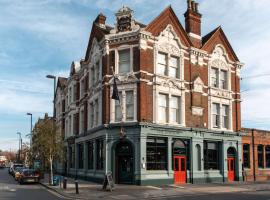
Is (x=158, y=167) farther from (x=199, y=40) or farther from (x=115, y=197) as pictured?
(x=199, y=40)

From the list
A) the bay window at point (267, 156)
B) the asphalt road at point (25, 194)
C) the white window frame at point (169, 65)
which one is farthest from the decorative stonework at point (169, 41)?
the bay window at point (267, 156)

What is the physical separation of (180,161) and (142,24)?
12.8 m

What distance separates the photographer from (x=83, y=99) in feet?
132

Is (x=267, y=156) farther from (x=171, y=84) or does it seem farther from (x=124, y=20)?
(x=124, y=20)

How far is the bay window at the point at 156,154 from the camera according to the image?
30695 mm

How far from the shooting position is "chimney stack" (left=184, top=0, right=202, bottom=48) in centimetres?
3612

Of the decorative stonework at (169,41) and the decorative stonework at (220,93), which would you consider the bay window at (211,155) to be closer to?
the decorative stonework at (220,93)

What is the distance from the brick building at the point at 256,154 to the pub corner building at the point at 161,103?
2690 mm

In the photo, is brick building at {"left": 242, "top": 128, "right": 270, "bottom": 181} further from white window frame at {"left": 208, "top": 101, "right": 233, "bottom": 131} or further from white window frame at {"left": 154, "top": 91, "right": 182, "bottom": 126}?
white window frame at {"left": 154, "top": 91, "right": 182, "bottom": 126}

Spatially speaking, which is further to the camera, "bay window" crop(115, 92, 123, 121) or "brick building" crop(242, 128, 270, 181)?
"brick building" crop(242, 128, 270, 181)

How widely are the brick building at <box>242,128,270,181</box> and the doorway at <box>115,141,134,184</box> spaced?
14.3m

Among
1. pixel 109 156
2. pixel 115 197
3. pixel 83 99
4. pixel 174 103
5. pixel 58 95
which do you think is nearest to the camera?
pixel 115 197

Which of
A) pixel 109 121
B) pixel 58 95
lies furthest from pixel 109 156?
pixel 58 95

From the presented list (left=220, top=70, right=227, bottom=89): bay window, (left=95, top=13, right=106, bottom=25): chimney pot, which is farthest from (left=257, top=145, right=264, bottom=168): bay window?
(left=95, top=13, right=106, bottom=25): chimney pot
